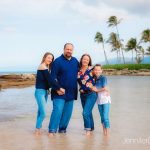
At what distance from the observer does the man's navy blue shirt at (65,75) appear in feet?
26.7

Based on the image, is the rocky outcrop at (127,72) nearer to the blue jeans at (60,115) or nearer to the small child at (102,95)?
the blue jeans at (60,115)

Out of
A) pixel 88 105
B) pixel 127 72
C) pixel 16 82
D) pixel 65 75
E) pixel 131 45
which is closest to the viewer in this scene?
pixel 65 75

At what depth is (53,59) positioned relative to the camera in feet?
27.7

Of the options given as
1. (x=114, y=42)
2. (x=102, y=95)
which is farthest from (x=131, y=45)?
(x=102, y=95)

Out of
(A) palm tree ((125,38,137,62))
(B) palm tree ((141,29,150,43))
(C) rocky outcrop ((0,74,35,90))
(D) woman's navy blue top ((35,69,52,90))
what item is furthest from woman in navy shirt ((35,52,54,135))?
(A) palm tree ((125,38,137,62))

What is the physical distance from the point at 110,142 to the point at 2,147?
1.96 metres

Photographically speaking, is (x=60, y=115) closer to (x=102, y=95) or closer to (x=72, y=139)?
(x=72, y=139)

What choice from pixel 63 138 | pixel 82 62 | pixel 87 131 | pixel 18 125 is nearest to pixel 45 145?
pixel 63 138

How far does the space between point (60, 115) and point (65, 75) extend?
2.75ft

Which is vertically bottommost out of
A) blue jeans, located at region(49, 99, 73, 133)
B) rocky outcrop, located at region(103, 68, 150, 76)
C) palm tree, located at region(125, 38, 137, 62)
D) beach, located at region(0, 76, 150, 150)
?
rocky outcrop, located at region(103, 68, 150, 76)

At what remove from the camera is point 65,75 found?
817cm

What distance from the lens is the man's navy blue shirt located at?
26.7ft

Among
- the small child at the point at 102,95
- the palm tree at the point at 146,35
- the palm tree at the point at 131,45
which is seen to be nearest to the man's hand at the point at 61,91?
the small child at the point at 102,95

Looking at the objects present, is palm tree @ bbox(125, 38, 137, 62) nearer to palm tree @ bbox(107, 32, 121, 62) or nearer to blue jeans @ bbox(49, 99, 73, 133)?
palm tree @ bbox(107, 32, 121, 62)
